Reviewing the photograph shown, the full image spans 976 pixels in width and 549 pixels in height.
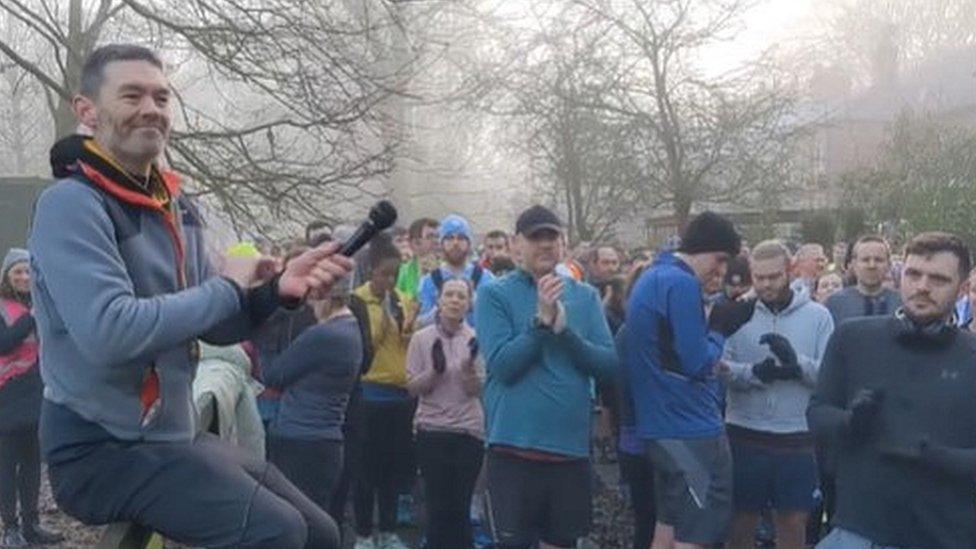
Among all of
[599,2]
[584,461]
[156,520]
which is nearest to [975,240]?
[599,2]

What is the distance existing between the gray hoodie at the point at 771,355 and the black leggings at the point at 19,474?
511cm

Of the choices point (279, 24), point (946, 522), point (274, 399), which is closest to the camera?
point (946, 522)

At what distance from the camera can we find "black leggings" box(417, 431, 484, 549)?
327 inches

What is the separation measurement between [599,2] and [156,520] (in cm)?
1784

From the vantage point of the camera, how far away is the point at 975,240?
70.1ft

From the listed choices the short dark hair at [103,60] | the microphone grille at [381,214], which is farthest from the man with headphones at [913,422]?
the short dark hair at [103,60]

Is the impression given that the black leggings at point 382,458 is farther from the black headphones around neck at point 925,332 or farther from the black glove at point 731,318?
the black headphones around neck at point 925,332

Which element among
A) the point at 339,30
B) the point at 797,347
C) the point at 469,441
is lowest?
the point at 469,441

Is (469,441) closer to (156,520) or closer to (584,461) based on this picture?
(584,461)

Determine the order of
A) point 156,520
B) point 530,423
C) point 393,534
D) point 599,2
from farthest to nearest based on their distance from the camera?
point 599,2 < point 393,534 < point 530,423 < point 156,520

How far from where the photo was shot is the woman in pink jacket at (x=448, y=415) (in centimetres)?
834

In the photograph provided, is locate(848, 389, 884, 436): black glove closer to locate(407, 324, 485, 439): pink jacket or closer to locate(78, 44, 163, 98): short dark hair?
locate(78, 44, 163, 98): short dark hair

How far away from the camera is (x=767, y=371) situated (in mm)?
7719

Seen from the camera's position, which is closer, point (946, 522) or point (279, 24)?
point (946, 522)
